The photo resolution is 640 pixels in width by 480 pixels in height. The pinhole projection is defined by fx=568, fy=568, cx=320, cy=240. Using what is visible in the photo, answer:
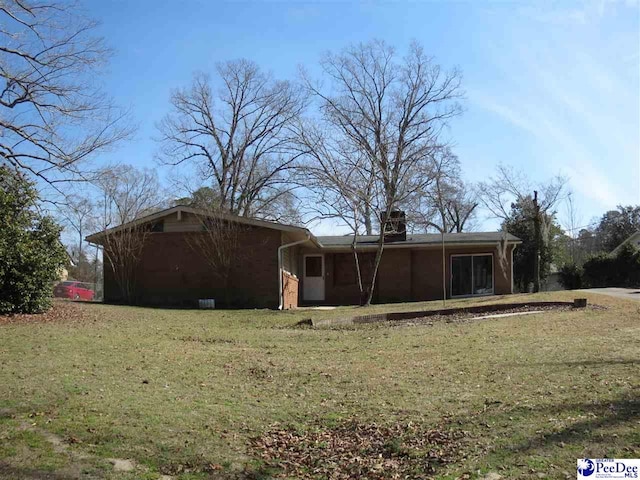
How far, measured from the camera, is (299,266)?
27.4 meters

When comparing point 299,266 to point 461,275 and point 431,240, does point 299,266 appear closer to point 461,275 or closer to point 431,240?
point 431,240

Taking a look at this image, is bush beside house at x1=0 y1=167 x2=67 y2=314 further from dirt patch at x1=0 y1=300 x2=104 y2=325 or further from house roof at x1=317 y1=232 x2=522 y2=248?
house roof at x1=317 y1=232 x2=522 y2=248

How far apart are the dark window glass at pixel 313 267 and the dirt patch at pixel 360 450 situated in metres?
21.8

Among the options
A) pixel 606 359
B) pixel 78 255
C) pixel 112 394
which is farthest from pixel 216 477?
pixel 78 255

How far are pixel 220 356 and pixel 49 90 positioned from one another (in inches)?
417

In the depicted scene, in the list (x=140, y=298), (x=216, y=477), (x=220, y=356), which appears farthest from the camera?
(x=140, y=298)

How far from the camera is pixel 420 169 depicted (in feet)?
86.6

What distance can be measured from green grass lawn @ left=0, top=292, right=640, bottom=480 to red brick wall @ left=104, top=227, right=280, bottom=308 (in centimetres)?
926

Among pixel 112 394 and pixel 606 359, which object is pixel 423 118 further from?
pixel 112 394

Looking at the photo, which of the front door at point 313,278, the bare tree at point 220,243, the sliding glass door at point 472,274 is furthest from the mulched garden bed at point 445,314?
the front door at point 313,278

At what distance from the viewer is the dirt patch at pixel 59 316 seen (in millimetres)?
12656

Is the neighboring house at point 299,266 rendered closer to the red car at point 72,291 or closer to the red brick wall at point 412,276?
the red brick wall at point 412,276

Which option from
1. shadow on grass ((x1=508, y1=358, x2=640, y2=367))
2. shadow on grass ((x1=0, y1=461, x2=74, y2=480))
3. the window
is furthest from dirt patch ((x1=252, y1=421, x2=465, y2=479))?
the window

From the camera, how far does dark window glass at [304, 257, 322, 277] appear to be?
27781 mm
